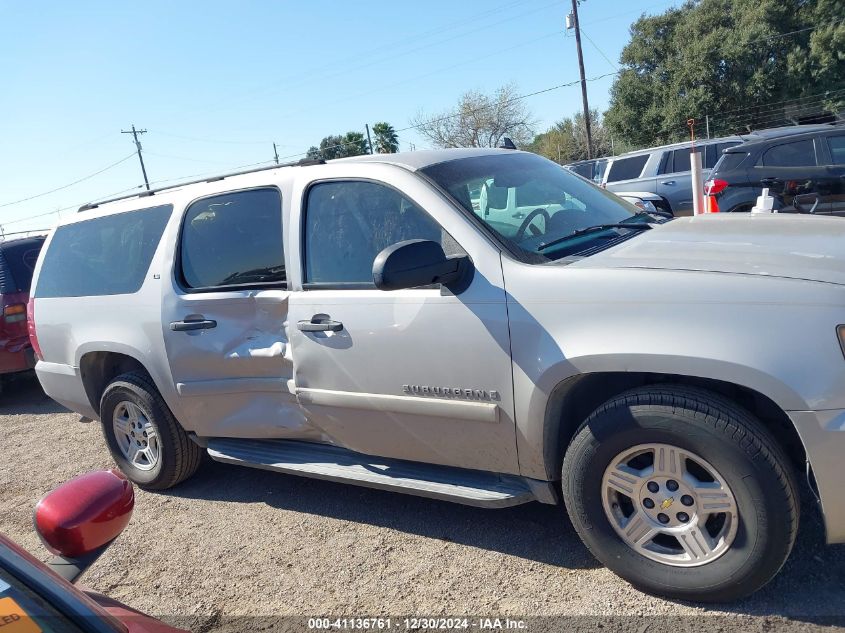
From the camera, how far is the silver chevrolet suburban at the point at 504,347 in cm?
248

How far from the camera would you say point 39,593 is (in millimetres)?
1429

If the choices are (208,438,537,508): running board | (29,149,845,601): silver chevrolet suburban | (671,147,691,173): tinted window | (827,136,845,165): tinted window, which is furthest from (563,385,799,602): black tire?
(671,147,691,173): tinted window

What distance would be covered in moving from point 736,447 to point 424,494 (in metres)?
1.42

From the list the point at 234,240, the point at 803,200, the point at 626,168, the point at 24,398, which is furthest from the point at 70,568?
the point at 626,168

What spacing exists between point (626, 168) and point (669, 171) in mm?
1084

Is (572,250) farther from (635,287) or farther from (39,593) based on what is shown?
(39,593)

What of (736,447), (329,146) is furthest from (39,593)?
(329,146)

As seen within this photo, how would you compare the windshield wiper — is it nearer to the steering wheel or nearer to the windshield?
the windshield

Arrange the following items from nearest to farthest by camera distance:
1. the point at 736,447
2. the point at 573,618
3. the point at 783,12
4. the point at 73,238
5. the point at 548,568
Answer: the point at 736,447 → the point at 573,618 → the point at 548,568 → the point at 73,238 → the point at 783,12

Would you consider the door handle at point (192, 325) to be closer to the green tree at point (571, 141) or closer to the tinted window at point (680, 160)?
the tinted window at point (680, 160)

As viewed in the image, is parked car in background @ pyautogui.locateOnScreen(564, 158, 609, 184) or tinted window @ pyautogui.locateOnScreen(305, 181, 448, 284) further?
parked car in background @ pyautogui.locateOnScreen(564, 158, 609, 184)

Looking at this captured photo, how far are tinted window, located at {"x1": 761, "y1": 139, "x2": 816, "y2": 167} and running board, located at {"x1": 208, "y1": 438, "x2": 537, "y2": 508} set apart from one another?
26.2 ft

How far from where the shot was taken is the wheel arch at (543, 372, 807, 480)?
2670 mm

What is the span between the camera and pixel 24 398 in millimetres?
8203
